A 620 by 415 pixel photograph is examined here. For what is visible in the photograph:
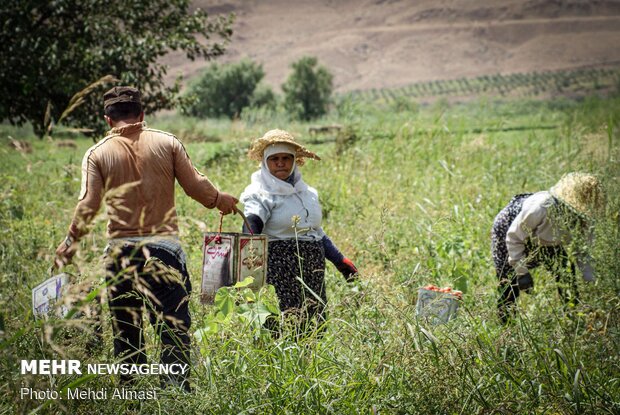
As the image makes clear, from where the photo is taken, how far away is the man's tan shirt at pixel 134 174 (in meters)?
3.43

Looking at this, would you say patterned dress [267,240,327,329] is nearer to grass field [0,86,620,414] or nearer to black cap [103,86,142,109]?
grass field [0,86,620,414]

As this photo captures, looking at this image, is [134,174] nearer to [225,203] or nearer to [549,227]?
[225,203]

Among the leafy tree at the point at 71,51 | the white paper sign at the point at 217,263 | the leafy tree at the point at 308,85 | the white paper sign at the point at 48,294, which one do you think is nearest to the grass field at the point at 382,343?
the white paper sign at the point at 48,294

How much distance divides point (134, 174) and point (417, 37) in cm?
17178

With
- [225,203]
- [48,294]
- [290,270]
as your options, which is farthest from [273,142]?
[48,294]

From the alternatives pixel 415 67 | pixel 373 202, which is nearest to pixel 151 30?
pixel 373 202

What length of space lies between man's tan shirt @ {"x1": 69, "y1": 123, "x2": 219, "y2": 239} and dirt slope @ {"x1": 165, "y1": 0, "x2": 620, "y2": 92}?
128m

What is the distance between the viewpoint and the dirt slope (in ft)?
471

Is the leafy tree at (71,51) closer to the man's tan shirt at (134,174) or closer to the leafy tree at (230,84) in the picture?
the man's tan shirt at (134,174)

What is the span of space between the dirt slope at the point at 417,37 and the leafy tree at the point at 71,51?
393 feet

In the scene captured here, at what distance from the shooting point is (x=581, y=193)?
4.36 meters

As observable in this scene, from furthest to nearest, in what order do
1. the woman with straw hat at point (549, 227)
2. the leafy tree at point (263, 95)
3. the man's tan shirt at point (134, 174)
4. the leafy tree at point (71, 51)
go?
the leafy tree at point (263, 95) < the leafy tree at point (71, 51) < the woman with straw hat at point (549, 227) < the man's tan shirt at point (134, 174)

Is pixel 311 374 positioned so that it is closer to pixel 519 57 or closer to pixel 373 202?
pixel 373 202

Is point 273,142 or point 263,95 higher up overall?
point 263,95
